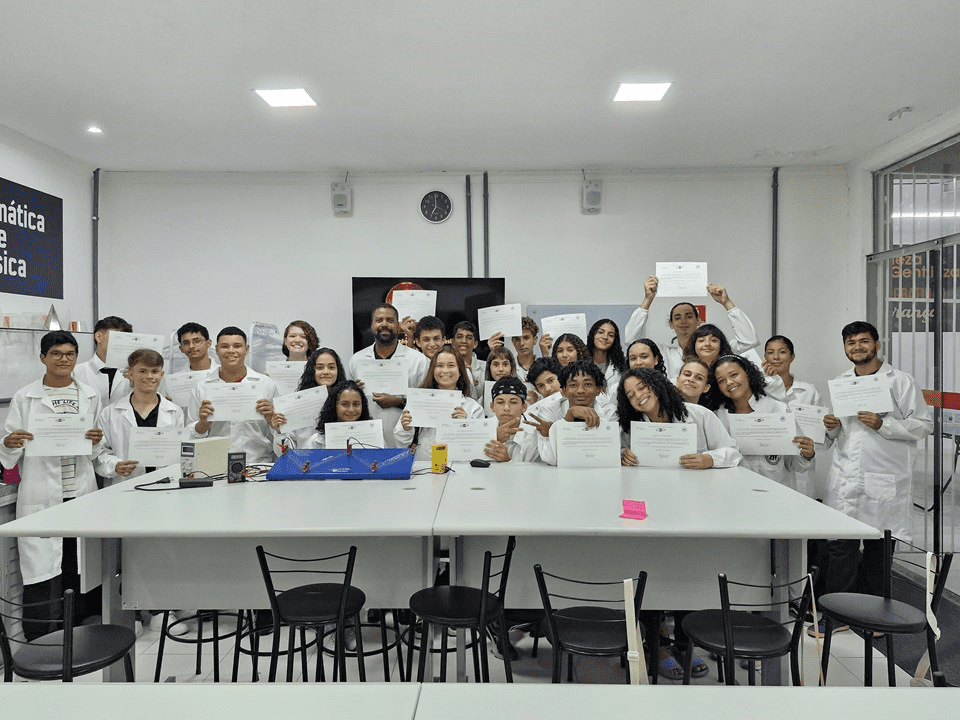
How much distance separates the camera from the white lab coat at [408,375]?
154 inches

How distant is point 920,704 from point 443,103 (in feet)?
13.1

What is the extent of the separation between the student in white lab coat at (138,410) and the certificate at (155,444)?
0.47m

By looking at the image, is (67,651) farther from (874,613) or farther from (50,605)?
(874,613)

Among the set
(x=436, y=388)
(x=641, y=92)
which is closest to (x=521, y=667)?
(x=436, y=388)

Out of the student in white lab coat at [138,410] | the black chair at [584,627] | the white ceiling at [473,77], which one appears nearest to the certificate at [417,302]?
the white ceiling at [473,77]

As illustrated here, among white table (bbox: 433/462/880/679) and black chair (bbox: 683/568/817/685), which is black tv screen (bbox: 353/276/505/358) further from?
black chair (bbox: 683/568/817/685)

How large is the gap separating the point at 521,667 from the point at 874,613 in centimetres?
164

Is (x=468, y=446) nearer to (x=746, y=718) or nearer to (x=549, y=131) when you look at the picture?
(x=746, y=718)

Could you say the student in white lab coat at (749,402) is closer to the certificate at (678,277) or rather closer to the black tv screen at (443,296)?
the certificate at (678,277)

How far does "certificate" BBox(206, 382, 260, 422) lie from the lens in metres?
3.42

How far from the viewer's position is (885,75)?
3.79 meters

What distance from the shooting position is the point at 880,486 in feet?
12.5

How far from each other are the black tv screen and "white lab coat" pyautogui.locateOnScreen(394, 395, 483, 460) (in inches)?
75.6

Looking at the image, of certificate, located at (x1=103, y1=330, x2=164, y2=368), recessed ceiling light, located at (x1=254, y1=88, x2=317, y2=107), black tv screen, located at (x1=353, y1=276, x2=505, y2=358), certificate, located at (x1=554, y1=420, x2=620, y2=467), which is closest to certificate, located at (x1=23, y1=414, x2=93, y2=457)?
certificate, located at (x1=103, y1=330, x2=164, y2=368)
